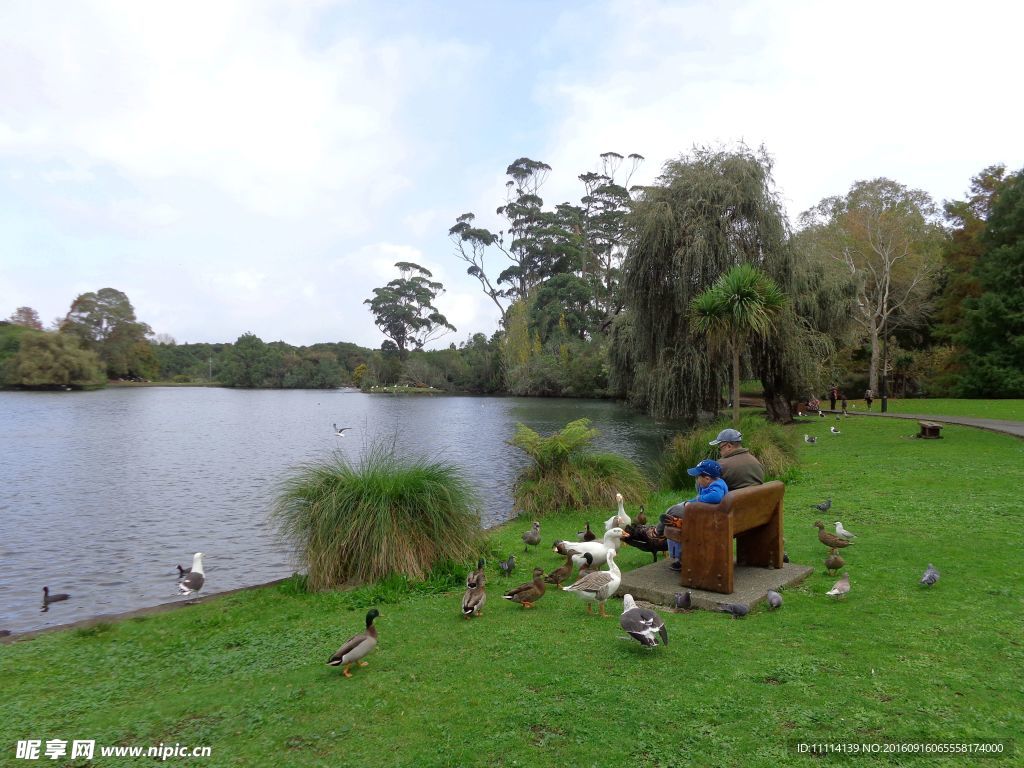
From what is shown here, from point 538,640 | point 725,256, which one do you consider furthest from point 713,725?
point 725,256

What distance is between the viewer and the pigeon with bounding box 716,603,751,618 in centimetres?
562

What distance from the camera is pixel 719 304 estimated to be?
1669 centimetres

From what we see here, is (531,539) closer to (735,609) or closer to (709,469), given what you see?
(709,469)

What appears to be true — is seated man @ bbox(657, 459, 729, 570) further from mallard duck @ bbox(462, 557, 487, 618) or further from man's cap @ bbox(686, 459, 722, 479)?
mallard duck @ bbox(462, 557, 487, 618)

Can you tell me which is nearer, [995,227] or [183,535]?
[183,535]

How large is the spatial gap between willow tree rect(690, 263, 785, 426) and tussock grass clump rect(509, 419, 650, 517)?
4.23 meters

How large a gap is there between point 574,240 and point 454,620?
7608 cm

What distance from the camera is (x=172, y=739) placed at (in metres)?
4.20

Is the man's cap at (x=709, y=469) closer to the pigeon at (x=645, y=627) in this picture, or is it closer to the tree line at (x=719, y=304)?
the pigeon at (x=645, y=627)

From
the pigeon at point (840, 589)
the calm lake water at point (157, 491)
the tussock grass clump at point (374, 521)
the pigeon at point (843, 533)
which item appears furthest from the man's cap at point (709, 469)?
the calm lake water at point (157, 491)

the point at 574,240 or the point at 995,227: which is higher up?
the point at 574,240

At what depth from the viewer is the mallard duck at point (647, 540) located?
7.59 metres

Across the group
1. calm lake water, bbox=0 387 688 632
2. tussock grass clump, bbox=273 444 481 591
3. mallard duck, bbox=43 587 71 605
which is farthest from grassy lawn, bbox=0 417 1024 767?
calm lake water, bbox=0 387 688 632

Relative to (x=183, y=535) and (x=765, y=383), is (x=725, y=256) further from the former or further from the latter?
(x=183, y=535)
